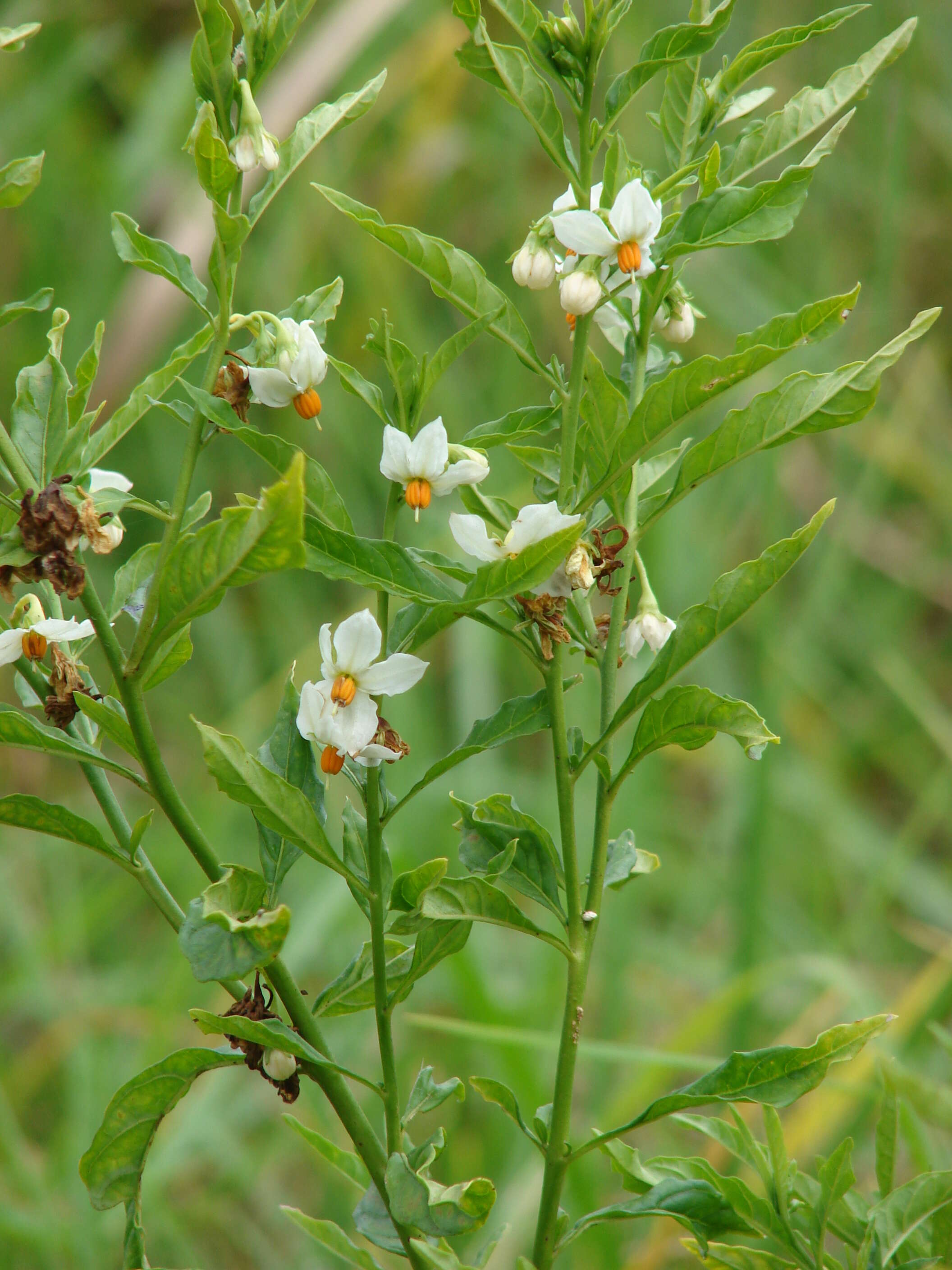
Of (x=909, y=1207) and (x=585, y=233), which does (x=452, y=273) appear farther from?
(x=909, y=1207)

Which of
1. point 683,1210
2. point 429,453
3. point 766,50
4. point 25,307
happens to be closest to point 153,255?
point 25,307

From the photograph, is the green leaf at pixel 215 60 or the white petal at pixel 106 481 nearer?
the green leaf at pixel 215 60

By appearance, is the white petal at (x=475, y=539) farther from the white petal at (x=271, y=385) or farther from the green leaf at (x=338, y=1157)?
the green leaf at (x=338, y=1157)

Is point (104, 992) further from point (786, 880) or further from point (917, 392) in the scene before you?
point (917, 392)

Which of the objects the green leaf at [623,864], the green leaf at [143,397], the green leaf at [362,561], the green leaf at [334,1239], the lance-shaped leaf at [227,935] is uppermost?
the green leaf at [143,397]

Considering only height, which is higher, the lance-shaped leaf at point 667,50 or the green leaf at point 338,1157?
the lance-shaped leaf at point 667,50

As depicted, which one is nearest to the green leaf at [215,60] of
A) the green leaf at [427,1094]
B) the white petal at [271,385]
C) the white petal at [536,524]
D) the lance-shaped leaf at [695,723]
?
the white petal at [271,385]
